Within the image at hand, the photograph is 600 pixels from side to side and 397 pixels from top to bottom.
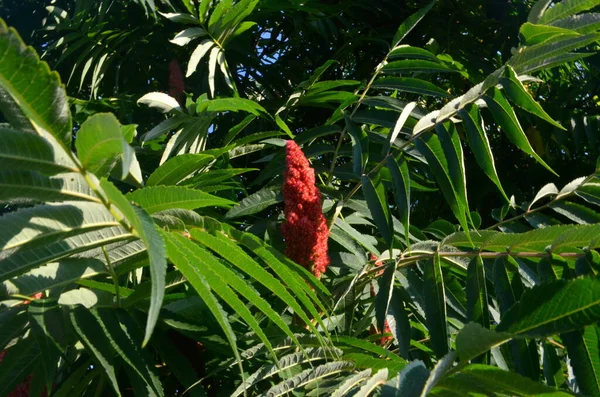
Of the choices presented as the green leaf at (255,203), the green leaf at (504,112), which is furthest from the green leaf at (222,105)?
the green leaf at (504,112)

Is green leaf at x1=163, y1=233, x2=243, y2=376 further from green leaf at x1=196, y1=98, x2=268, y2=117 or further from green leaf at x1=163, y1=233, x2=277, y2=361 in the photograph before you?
green leaf at x1=196, y1=98, x2=268, y2=117

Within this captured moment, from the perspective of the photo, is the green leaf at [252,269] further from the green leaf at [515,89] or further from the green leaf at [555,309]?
the green leaf at [515,89]

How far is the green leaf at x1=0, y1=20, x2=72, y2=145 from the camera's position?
79cm

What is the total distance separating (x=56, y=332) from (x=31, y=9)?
8.00 feet

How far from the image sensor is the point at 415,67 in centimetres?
198

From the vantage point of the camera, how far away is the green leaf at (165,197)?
3.86ft

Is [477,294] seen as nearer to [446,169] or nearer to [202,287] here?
[446,169]

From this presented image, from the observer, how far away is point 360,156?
5.66 feet

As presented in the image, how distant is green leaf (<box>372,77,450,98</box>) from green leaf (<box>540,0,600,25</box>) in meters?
0.28

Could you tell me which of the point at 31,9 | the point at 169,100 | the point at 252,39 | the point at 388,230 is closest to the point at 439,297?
the point at 388,230

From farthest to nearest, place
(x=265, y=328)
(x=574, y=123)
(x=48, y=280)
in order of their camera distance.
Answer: (x=574, y=123), (x=265, y=328), (x=48, y=280)

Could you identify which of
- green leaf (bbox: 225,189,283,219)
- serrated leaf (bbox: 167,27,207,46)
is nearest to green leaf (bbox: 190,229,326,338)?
green leaf (bbox: 225,189,283,219)

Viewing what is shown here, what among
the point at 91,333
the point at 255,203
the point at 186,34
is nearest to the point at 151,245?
the point at 91,333

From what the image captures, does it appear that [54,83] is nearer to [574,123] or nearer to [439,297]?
[439,297]
